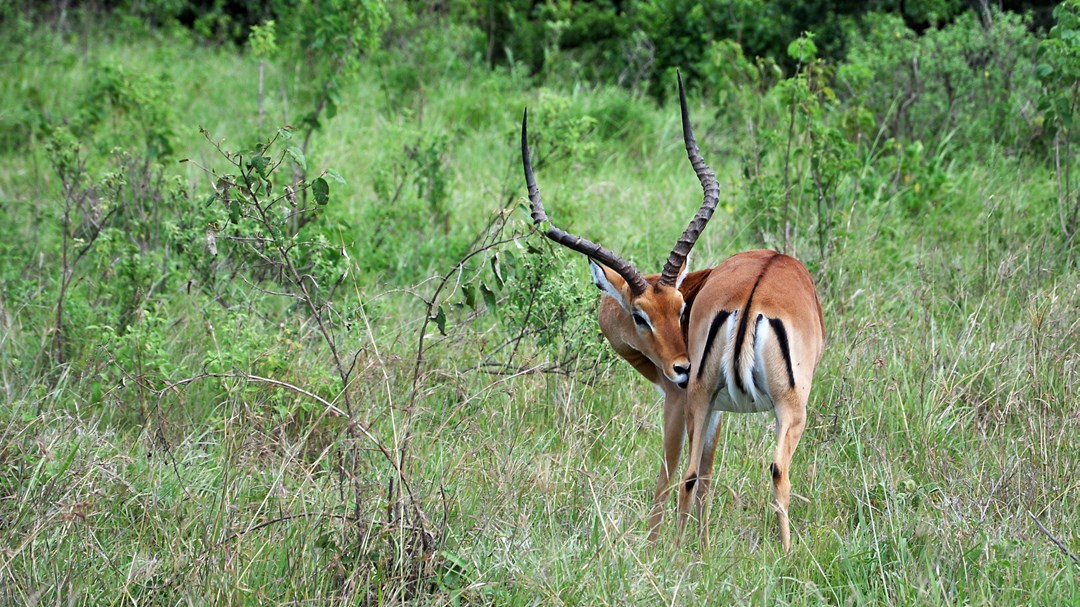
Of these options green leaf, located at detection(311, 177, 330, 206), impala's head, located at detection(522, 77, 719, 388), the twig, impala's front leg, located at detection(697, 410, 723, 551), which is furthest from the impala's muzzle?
green leaf, located at detection(311, 177, 330, 206)

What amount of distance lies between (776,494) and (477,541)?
0.95 m

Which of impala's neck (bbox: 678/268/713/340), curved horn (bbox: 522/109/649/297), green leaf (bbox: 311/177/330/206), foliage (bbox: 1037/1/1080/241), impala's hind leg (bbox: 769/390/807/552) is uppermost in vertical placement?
foliage (bbox: 1037/1/1080/241)

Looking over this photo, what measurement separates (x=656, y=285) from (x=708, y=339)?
493 millimetres

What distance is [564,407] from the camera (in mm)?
4633

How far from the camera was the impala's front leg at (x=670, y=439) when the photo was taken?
3.99m

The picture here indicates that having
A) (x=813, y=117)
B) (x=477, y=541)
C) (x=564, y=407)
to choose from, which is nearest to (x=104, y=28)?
(x=813, y=117)

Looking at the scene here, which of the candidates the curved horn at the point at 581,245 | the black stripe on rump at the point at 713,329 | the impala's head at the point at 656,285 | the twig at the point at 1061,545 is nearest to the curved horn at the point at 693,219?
the impala's head at the point at 656,285

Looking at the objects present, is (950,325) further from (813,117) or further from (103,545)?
(103,545)

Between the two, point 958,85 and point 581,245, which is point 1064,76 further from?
point 581,245

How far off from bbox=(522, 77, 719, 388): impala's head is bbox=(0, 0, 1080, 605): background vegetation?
0.27m

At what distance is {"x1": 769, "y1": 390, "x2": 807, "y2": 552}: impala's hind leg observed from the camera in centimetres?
355

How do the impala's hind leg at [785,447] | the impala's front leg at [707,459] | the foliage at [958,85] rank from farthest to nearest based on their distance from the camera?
the foliage at [958,85] < the impala's front leg at [707,459] < the impala's hind leg at [785,447]

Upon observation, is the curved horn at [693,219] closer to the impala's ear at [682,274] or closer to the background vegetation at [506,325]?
the impala's ear at [682,274]

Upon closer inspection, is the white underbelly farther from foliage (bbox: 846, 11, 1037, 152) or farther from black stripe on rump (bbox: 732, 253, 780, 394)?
foliage (bbox: 846, 11, 1037, 152)
